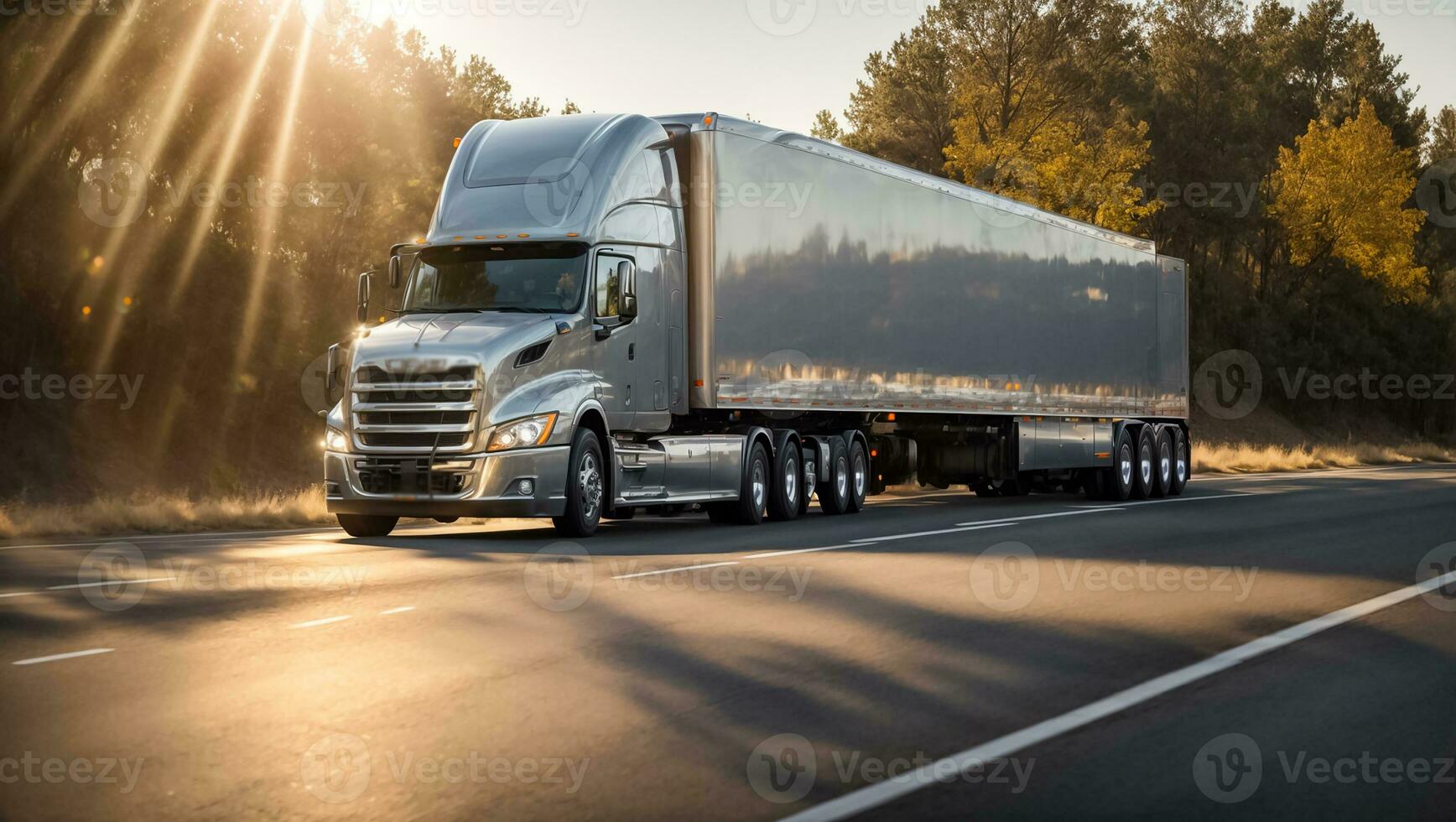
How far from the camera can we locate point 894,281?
2283 cm

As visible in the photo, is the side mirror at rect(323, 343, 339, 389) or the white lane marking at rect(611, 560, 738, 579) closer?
the white lane marking at rect(611, 560, 738, 579)

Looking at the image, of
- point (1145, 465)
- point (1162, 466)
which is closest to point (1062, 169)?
point (1162, 466)

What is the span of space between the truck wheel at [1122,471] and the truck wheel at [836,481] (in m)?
7.57

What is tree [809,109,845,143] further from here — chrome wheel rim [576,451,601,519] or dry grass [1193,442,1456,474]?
chrome wheel rim [576,451,601,519]

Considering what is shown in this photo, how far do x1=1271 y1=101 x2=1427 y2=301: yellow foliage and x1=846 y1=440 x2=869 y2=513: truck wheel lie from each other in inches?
2031

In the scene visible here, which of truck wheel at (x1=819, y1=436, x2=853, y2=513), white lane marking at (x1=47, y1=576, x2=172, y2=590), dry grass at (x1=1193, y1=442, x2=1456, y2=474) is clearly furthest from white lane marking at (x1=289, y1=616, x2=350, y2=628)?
dry grass at (x1=1193, y1=442, x2=1456, y2=474)

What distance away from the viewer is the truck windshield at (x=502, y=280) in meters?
17.1

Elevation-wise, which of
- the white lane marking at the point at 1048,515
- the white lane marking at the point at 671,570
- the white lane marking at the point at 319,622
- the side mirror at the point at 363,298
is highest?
the side mirror at the point at 363,298

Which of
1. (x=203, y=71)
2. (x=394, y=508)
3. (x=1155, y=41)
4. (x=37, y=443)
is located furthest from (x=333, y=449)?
(x=1155, y=41)

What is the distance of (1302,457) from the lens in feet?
170

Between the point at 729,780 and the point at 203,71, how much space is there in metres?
33.7

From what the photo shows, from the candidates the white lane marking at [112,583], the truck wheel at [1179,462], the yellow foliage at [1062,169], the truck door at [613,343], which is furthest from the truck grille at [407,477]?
the yellow foliage at [1062,169]

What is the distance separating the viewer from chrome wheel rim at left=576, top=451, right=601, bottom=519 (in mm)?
16891

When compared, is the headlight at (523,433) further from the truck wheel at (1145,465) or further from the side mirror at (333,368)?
the truck wheel at (1145,465)
